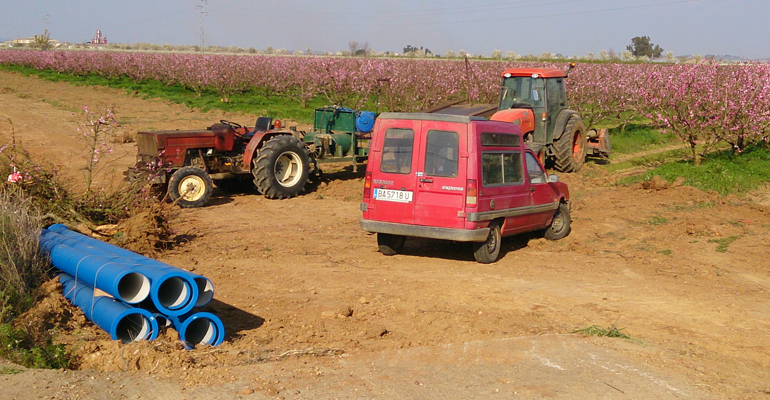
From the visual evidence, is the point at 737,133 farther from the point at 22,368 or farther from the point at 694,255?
the point at 22,368

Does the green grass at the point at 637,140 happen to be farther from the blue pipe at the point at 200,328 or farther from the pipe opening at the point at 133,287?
the pipe opening at the point at 133,287

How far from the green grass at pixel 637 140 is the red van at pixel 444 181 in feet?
38.1

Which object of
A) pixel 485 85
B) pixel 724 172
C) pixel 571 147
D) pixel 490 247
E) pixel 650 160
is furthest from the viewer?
pixel 485 85

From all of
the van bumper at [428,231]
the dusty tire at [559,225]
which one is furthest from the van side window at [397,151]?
the dusty tire at [559,225]

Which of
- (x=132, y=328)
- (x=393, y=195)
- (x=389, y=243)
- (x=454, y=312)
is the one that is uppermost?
(x=393, y=195)

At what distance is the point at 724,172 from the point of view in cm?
1470

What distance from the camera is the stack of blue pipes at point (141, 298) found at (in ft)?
18.8

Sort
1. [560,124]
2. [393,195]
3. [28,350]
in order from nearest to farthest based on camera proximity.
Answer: [28,350] < [393,195] < [560,124]

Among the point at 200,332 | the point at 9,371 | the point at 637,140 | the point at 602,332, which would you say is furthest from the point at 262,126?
the point at 637,140

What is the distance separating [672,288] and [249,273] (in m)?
5.05

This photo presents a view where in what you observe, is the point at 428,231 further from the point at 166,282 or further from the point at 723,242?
the point at 723,242

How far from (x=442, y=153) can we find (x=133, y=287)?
434cm

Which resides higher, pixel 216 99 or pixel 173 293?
pixel 216 99

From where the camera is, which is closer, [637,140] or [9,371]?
[9,371]
